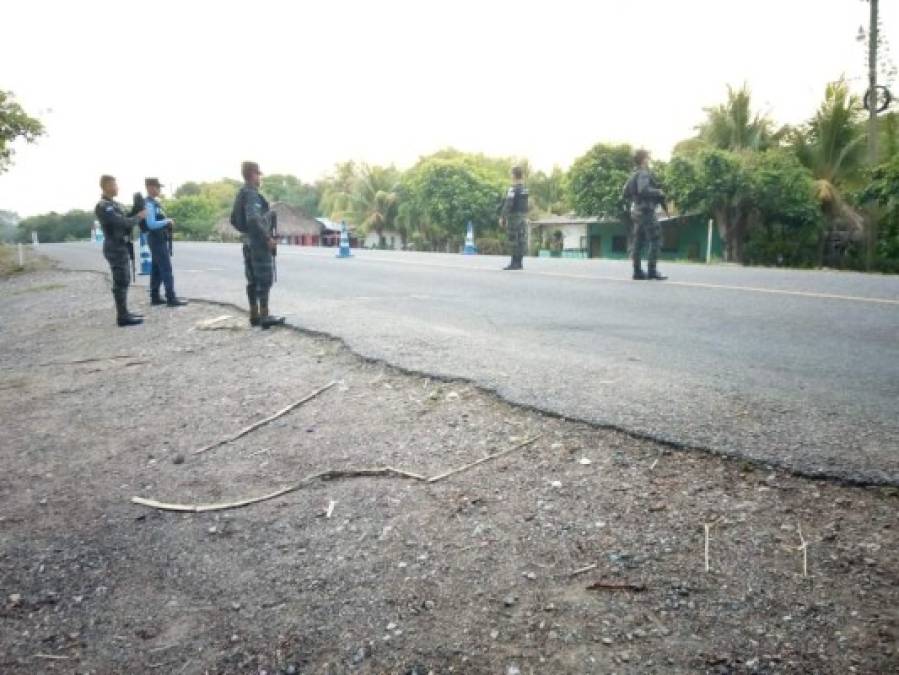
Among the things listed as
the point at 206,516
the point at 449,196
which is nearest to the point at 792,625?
the point at 206,516

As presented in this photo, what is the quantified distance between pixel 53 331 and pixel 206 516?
759 cm

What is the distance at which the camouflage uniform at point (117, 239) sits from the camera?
26.2 feet

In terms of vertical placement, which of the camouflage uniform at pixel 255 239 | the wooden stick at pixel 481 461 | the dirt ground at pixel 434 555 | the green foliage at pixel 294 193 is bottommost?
the dirt ground at pixel 434 555

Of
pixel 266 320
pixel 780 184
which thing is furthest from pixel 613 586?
pixel 780 184

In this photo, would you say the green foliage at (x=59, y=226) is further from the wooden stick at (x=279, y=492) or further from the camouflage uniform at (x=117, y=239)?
the wooden stick at (x=279, y=492)

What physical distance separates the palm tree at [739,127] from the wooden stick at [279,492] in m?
35.1

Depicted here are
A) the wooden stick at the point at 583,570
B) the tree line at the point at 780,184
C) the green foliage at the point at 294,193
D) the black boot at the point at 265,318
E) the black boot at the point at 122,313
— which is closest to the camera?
the wooden stick at the point at 583,570

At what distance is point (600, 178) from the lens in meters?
36.3

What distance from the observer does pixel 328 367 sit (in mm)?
5262

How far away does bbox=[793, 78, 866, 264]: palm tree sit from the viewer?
29812 millimetres

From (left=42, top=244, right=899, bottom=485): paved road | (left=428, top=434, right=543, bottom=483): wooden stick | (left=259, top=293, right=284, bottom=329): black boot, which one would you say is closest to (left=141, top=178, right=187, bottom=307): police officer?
(left=42, top=244, right=899, bottom=485): paved road

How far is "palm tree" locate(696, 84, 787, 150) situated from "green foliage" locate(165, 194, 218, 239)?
2221 inches

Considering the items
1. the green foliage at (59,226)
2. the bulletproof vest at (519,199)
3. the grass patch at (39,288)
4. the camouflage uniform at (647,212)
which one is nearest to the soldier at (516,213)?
the bulletproof vest at (519,199)

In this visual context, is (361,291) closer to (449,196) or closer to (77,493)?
(77,493)
